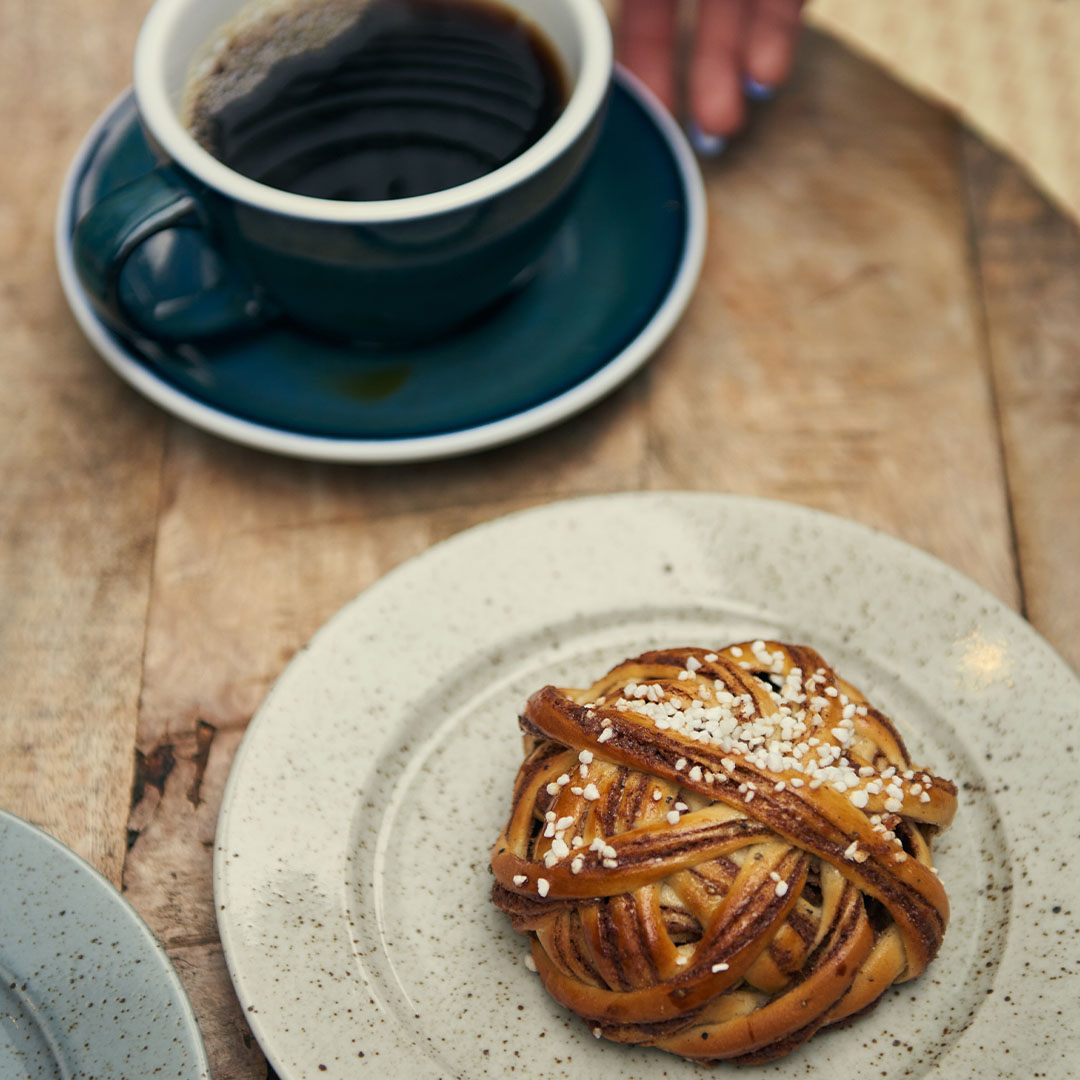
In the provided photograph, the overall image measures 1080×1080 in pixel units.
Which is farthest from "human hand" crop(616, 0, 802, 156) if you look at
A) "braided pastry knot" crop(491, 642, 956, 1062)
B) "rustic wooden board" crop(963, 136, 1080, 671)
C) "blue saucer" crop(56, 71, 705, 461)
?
"braided pastry knot" crop(491, 642, 956, 1062)

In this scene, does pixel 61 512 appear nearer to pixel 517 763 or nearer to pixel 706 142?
pixel 517 763

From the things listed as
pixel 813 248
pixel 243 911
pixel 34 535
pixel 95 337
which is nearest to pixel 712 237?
pixel 813 248

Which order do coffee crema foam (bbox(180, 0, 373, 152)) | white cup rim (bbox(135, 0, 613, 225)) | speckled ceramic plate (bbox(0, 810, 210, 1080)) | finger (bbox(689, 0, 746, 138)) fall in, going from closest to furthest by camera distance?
1. speckled ceramic plate (bbox(0, 810, 210, 1080))
2. white cup rim (bbox(135, 0, 613, 225))
3. coffee crema foam (bbox(180, 0, 373, 152))
4. finger (bbox(689, 0, 746, 138))

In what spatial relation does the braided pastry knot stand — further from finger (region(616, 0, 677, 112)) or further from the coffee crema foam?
finger (region(616, 0, 677, 112))

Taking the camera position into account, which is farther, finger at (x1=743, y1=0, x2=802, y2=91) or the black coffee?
finger at (x1=743, y1=0, x2=802, y2=91)

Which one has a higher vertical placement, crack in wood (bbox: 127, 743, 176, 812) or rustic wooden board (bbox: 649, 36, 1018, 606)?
rustic wooden board (bbox: 649, 36, 1018, 606)

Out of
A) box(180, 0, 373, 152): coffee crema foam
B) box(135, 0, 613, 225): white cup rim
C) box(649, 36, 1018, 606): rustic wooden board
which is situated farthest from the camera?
box(649, 36, 1018, 606): rustic wooden board

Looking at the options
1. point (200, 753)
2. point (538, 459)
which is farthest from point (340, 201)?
point (200, 753)
